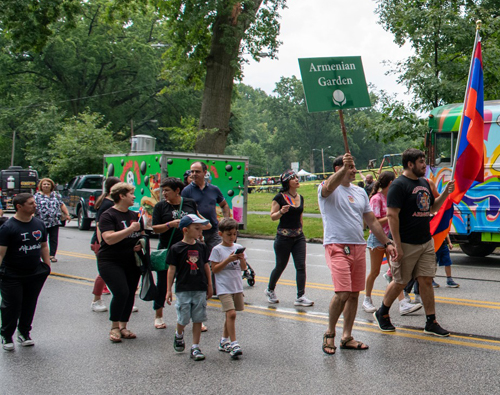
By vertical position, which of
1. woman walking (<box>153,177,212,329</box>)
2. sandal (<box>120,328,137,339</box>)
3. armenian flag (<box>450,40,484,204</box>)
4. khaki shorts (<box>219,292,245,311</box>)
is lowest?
sandal (<box>120,328,137,339</box>)

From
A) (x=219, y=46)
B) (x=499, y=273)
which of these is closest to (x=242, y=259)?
(x=499, y=273)

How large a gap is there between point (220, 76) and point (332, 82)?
16.0m

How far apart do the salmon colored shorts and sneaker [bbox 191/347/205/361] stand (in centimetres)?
136

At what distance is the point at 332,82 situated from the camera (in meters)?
6.00

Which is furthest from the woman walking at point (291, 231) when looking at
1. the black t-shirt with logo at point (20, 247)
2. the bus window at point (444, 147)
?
the bus window at point (444, 147)

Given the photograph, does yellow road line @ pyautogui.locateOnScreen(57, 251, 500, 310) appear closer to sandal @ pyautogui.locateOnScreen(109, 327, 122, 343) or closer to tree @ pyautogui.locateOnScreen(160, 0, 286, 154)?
sandal @ pyautogui.locateOnScreen(109, 327, 122, 343)

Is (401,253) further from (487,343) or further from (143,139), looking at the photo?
(143,139)

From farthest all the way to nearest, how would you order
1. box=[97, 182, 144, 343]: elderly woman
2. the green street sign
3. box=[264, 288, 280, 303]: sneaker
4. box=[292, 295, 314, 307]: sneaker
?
box=[264, 288, 280, 303]: sneaker < box=[292, 295, 314, 307]: sneaker < box=[97, 182, 144, 343]: elderly woman < the green street sign

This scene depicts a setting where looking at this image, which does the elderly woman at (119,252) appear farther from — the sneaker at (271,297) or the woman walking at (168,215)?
the sneaker at (271,297)

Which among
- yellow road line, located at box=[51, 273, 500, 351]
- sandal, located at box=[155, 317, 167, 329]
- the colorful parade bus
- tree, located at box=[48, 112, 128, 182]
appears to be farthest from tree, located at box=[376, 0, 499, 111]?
tree, located at box=[48, 112, 128, 182]

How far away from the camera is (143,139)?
20484 millimetres

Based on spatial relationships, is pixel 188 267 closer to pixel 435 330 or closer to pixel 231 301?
pixel 231 301

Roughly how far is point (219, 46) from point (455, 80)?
327 inches

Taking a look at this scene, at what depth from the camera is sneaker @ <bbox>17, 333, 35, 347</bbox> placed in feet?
20.6
